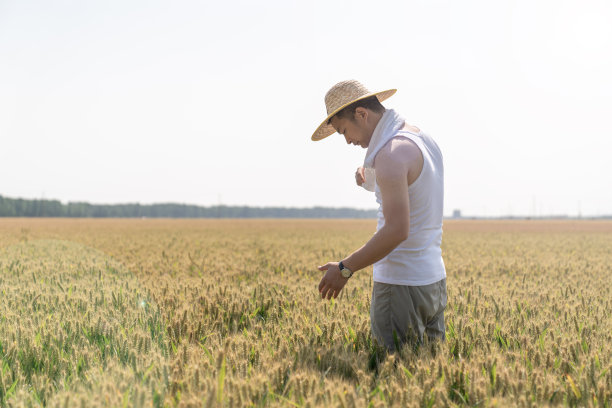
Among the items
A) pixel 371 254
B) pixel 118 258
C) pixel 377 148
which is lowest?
pixel 118 258

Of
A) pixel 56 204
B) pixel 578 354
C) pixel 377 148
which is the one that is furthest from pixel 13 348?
pixel 56 204

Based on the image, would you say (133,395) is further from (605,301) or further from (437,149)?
(605,301)

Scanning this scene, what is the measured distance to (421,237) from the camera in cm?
297

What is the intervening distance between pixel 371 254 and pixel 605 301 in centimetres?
348

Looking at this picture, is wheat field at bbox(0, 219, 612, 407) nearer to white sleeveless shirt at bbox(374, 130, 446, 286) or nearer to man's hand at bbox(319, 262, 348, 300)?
man's hand at bbox(319, 262, 348, 300)

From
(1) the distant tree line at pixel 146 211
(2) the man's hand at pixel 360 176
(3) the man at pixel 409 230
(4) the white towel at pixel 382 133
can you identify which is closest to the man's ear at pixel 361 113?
(3) the man at pixel 409 230

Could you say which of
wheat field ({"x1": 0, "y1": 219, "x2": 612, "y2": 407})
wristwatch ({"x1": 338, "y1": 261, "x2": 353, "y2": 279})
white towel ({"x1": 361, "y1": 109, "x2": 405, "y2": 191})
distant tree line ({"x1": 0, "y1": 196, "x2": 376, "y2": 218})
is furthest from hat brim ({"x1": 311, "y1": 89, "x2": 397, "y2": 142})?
distant tree line ({"x1": 0, "y1": 196, "x2": 376, "y2": 218})

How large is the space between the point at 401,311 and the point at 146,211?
157425mm

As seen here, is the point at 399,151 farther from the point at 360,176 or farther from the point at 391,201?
the point at 360,176

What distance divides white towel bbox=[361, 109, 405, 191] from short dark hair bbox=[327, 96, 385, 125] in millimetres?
90

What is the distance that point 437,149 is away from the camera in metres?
3.14

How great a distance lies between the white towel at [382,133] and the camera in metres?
2.75

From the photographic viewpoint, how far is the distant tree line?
4970 inches

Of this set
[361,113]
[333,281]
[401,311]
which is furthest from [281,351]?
[361,113]
